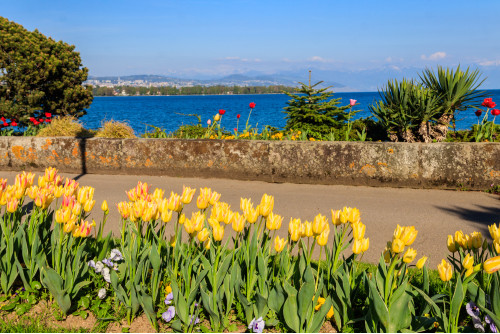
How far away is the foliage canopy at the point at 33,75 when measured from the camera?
1367cm

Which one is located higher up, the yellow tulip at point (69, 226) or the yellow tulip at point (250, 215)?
the yellow tulip at point (250, 215)

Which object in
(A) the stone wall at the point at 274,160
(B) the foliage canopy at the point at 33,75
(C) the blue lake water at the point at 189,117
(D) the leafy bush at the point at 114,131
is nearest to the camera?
(A) the stone wall at the point at 274,160

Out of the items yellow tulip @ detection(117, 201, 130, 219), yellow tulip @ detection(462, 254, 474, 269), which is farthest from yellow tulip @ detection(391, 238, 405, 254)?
yellow tulip @ detection(117, 201, 130, 219)

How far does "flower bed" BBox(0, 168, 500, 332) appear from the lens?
8.17 feet

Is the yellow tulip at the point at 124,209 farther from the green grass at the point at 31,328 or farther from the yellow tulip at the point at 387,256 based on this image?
the yellow tulip at the point at 387,256

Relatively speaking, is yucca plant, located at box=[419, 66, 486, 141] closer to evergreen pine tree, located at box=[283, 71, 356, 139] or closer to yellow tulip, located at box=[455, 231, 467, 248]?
evergreen pine tree, located at box=[283, 71, 356, 139]

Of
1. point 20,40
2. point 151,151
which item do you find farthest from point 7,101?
point 151,151

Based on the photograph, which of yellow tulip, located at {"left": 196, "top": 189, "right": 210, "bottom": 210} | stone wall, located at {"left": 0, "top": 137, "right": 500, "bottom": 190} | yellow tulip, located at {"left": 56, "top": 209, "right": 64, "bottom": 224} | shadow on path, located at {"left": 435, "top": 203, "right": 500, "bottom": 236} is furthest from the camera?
stone wall, located at {"left": 0, "top": 137, "right": 500, "bottom": 190}

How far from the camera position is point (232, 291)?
9.09ft

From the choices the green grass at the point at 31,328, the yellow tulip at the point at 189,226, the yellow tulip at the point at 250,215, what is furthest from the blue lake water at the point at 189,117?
the green grass at the point at 31,328

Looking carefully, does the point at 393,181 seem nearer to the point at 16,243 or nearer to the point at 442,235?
the point at 442,235

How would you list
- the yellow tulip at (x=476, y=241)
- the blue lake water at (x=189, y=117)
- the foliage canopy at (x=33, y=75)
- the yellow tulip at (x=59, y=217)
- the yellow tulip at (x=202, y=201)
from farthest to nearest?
the blue lake water at (x=189, y=117)
the foliage canopy at (x=33, y=75)
the yellow tulip at (x=202, y=201)
the yellow tulip at (x=59, y=217)
the yellow tulip at (x=476, y=241)

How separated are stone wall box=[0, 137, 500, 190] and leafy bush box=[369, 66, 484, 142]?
1.22 meters

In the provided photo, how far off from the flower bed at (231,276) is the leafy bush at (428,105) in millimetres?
5393
